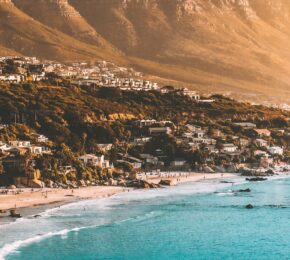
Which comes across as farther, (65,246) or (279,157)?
(279,157)

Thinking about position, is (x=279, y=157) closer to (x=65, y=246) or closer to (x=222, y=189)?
(x=222, y=189)

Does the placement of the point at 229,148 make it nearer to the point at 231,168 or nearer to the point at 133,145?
the point at 231,168

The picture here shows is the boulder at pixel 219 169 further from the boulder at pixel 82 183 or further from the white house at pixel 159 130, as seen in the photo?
the boulder at pixel 82 183

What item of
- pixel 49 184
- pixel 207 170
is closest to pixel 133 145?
pixel 207 170

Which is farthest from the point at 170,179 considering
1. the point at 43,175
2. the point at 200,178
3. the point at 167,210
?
the point at 167,210

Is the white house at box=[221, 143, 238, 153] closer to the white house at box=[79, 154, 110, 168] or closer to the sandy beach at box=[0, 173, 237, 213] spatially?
the white house at box=[79, 154, 110, 168]
